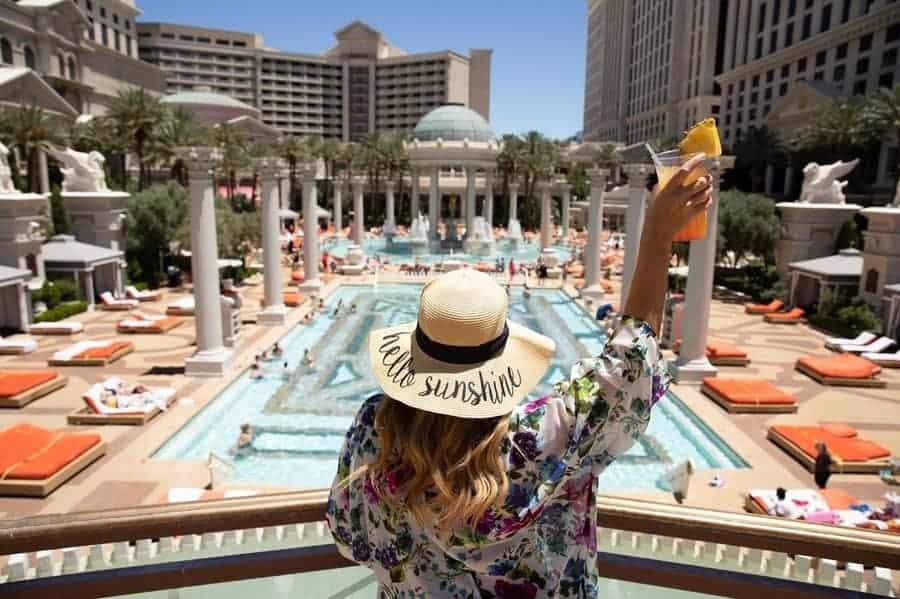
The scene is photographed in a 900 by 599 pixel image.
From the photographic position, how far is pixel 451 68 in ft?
416

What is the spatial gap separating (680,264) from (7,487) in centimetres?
3957

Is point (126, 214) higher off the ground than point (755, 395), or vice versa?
point (126, 214)

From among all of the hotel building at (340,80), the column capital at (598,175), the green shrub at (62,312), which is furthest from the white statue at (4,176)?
the hotel building at (340,80)

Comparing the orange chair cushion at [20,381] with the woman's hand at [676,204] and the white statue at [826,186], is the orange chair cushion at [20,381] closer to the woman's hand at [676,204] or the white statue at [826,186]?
the woman's hand at [676,204]

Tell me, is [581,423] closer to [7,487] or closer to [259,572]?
[259,572]

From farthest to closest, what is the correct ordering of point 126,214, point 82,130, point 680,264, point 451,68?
1. point 451,68
2. point 82,130
3. point 680,264
4. point 126,214

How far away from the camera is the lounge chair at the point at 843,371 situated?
68.5 feet

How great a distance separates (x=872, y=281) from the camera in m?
29.4

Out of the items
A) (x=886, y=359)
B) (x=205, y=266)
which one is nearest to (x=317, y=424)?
(x=205, y=266)

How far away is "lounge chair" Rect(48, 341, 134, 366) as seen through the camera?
21703 millimetres

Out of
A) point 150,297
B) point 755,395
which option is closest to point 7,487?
point 755,395

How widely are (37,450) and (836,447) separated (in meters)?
18.2

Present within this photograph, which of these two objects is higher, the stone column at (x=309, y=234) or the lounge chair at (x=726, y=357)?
the stone column at (x=309, y=234)

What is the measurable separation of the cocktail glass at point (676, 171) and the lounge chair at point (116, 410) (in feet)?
56.0
